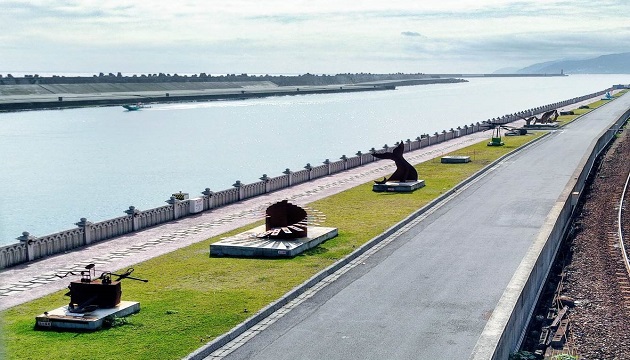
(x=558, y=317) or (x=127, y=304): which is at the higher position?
(x=127, y=304)

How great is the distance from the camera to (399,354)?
18969mm

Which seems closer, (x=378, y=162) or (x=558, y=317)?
(x=558, y=317)

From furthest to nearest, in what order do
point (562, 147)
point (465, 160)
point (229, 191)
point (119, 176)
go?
point (119, 176), point (562, 147), point (465, 160), point (229, 191)

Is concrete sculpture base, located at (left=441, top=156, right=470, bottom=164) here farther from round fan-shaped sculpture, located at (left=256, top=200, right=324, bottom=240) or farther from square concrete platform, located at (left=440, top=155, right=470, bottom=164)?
round fan-shaped sculpture, located at (left=256, top=200, right=324, bottom=240)

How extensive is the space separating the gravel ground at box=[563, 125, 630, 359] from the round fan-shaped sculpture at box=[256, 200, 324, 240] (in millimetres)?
11396

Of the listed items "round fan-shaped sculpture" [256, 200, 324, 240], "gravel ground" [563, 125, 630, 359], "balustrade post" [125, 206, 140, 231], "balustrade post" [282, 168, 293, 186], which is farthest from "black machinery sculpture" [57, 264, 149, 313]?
"balustrade post" [282, 168, 293, 186]

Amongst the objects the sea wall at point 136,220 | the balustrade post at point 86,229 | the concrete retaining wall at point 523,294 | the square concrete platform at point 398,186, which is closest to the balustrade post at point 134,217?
the sea wall at point 136,220

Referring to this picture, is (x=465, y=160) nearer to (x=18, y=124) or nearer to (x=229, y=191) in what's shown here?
(x=229, y=191)

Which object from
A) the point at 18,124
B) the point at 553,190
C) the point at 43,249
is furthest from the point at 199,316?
the point at 18,124

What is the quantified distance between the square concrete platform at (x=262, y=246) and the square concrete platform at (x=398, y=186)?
1709 centimetres

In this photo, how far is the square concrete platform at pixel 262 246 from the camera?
1195 inches

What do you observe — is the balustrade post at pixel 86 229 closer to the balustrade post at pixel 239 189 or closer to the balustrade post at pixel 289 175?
the balustrade post at pixel 239 189

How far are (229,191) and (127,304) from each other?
24.0 metres

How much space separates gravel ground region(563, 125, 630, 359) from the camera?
24156 millimetres
